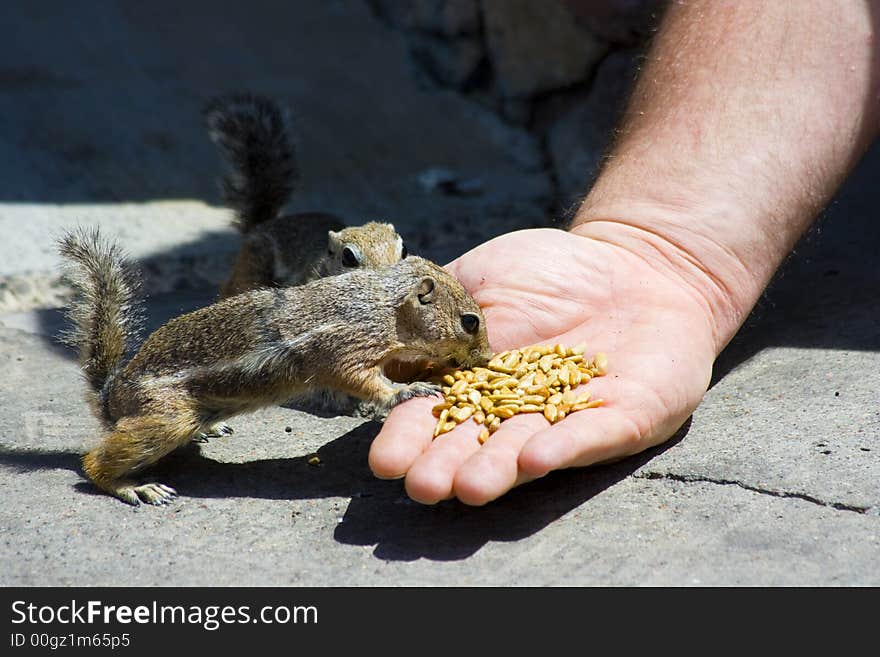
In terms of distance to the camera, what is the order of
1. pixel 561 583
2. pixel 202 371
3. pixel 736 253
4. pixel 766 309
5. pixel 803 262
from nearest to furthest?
pixel 561 583 < pixel 202 371 < pixel 736 253 < pixel 766 309 < pixel 803 262

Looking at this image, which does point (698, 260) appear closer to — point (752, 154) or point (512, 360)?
point (752, 154)

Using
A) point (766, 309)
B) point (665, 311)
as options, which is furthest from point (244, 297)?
point (766, 309)

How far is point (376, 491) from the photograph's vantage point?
3.49 meters

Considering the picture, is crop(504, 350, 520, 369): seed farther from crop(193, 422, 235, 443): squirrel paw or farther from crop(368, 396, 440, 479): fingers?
crop(193, 422, 235, 443): squirrel paw

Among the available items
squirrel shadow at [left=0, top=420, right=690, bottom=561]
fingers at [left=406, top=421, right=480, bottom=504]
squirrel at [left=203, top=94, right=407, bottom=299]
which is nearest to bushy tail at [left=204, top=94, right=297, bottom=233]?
squirrel at [left=203, top=94, right=407, bottom=299]

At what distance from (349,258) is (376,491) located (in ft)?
5.04

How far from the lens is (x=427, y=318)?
12.4 ft

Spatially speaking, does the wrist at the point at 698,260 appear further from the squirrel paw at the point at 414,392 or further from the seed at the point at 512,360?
the squirrel paw at the point at 414,392

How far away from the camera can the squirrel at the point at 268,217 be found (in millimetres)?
5051

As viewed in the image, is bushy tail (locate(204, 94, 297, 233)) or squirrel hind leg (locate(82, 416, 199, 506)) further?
bushy tail (locate(204, 94, 297, 233))

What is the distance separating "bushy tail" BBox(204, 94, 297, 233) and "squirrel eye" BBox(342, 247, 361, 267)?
0.95 metres

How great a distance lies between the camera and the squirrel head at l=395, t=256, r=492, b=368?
374 cm

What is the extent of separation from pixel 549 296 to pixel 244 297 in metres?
1.06

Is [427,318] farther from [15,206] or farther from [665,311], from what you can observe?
[15,206]
